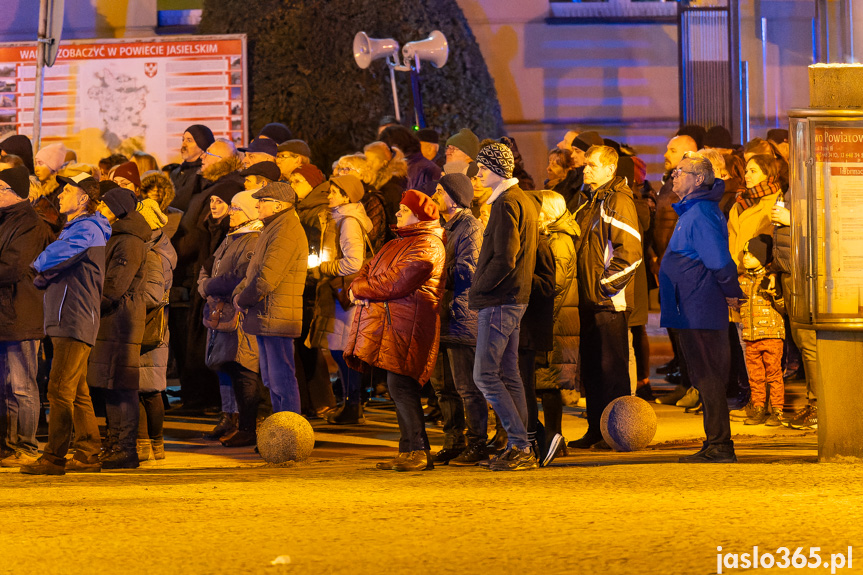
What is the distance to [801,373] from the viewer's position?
13609mm

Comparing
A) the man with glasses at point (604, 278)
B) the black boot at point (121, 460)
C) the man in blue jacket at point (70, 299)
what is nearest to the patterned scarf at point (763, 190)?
the man with glasses at point (604, 278)

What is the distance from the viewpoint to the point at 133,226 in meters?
9.32

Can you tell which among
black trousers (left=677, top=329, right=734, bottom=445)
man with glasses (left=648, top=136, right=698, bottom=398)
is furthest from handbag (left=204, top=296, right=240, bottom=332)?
man with glasses (left=648, top=136, right=698, bottom=398)

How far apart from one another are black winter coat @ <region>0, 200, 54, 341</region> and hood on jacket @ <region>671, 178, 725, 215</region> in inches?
179

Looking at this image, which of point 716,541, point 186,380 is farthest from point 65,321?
point 716,541

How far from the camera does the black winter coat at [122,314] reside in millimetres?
9266

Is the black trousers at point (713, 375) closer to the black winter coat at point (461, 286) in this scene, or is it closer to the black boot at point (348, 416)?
the black winter coat at point (461, 286)

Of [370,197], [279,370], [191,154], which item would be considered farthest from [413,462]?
[191,154]

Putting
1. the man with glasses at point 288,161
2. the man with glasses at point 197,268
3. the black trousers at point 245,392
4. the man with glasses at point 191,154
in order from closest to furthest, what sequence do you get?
1. the black trousers at point 245,392
2. the man with glasses at point 197,268
3. the man with glasses at point 288,161
4. the man with glasses at point 191,154

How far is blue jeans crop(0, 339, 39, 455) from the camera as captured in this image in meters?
9.77

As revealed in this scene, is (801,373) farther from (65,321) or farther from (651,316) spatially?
(65,321)

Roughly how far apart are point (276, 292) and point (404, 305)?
1.56 m

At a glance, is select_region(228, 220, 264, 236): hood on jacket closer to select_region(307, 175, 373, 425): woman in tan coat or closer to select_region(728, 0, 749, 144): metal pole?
select_region(307, 175, 373, 425): woman in tan coat

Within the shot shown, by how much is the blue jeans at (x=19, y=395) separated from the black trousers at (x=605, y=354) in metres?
4.08
